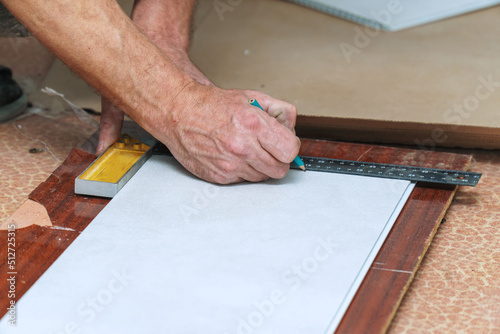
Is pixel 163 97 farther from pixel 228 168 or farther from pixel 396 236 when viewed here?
pixel 396 236

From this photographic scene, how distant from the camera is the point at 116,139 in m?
1.73

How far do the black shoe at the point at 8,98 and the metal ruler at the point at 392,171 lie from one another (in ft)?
3.29

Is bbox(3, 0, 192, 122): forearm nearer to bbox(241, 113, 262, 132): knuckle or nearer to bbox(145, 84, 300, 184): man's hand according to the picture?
bbox(145, 84, 300, 184): man's hand

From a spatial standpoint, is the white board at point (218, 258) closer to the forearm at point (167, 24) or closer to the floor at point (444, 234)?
the floor at point (444, 234)

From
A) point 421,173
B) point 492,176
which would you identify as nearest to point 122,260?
point 421,173

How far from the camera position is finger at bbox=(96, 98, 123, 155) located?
1.71 metres

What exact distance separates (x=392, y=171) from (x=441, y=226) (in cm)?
18

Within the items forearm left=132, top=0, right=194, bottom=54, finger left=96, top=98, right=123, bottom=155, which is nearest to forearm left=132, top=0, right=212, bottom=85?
forearm left=132, top=0, right=194, bottom=54

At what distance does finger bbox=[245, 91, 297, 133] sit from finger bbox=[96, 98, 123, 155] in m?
0.38

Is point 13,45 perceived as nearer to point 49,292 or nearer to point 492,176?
point 49,292

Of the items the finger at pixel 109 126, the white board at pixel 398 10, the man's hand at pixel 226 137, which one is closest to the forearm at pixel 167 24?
the finger at pixel 109 126

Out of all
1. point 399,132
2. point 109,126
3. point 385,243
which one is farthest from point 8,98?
point 385,243

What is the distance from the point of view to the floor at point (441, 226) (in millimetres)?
1230

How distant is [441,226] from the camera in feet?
5.01
